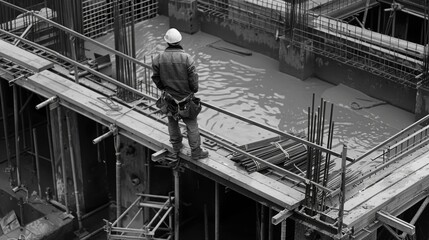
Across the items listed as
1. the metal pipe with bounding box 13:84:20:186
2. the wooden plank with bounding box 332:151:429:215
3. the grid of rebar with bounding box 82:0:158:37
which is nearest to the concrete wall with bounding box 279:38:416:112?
the wooden plank with bounding box 332:151:429:215

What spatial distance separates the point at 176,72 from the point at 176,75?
5 centimetres

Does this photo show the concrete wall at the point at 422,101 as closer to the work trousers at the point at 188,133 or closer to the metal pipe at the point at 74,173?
the work trousers at the point at 188,133

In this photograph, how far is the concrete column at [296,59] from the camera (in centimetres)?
1695

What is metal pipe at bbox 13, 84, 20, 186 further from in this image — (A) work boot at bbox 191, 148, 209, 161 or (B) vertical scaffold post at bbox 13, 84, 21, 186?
(A) work boot at bbox 191, 148, 209, 161

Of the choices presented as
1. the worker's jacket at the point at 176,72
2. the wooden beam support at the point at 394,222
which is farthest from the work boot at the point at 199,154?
the wooden beam support at the point at 394,222

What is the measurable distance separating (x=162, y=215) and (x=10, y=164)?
413cm

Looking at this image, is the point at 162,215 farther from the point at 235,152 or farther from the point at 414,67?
the point at 414,67

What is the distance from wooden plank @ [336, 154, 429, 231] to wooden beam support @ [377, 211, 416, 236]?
10 cm

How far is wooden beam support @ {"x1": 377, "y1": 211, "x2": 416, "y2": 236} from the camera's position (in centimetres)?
1167

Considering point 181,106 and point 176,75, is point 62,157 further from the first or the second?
point 176,75

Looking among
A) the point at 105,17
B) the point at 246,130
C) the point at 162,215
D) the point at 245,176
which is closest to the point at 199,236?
the point at 162,215

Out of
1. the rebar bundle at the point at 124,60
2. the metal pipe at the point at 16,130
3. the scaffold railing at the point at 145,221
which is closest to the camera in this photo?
the scaffold railing at the point at 145,221

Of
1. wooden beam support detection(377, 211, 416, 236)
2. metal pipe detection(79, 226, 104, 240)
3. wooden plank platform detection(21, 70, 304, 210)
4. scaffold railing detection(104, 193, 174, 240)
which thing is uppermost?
wooden plank platform detection(21, 70, 304, 210)

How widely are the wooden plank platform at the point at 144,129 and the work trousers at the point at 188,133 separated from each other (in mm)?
177
